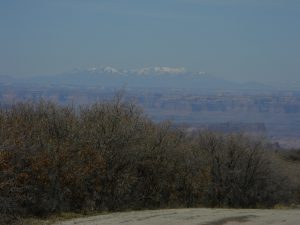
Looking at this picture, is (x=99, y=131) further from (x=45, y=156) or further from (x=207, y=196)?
(x=207, y=196)

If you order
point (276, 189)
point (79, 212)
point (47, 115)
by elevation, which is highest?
point (47, 115)

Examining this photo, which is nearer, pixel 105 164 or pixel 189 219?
pixel 189 219

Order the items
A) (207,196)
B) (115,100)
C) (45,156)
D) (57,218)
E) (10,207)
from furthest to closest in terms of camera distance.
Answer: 1. (207,196)
2. (115,100)
3. (45,156)
4. (57,218)
5. (10,207)

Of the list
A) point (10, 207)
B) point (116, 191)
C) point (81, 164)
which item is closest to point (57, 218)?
point (10, 207)

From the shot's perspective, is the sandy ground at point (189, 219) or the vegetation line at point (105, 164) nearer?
the sandy ground at point (189, 219)

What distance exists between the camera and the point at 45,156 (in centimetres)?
2269

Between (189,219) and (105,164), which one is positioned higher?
(105,164)

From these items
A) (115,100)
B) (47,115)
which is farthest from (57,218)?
(115,100)

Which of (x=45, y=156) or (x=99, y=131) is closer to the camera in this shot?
(x=45, y=156)

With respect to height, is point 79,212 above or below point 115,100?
below

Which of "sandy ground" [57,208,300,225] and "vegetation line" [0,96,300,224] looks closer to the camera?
"sandy ground" [57,208,300,225]

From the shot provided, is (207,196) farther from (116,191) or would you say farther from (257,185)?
(116,191)

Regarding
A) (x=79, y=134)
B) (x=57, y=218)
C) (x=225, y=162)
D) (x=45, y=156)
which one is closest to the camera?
(x=57, y=218)

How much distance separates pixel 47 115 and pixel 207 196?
50.0 feet
